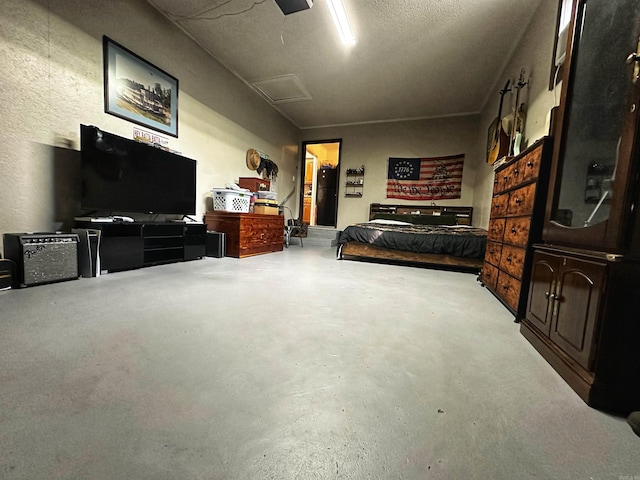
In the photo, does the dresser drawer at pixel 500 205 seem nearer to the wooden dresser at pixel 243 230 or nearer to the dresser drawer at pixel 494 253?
the dresser drawer at pixel 494 253

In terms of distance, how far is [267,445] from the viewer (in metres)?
0.64

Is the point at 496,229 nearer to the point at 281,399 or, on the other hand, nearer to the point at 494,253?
the point at 494,253

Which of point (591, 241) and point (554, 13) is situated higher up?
point (554, 13)

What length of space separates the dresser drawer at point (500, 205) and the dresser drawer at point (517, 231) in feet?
0.54

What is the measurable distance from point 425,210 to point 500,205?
3.28 meters

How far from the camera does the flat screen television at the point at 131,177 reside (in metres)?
2.22

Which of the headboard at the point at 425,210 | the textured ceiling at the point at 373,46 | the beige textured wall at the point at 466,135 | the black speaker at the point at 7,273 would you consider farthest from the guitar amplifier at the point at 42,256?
the headboard at the point at 425,210

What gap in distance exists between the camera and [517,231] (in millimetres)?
1771

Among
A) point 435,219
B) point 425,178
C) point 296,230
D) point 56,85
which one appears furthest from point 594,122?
point 296,230

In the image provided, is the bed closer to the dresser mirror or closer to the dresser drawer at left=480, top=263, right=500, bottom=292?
the dresser drawer at left=480, top=263, right=500, bottom=292

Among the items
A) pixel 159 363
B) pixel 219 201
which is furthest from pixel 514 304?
pixel 219 201

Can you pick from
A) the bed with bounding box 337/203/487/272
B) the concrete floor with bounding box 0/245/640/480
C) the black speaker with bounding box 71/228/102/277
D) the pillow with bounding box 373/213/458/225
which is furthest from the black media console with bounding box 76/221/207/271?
the pillow with bounding box 373/213/458/225

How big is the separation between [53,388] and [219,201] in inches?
120

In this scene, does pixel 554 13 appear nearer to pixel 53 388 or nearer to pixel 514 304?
pixel 514 304
